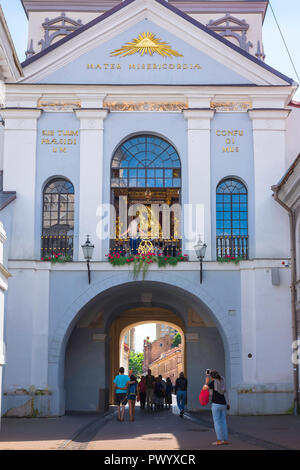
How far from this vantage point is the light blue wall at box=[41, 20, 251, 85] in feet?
80.5

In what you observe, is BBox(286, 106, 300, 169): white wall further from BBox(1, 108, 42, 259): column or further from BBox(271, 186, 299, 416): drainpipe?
BBox(1, 108, 42, 259): column

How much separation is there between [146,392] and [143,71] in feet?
40.5

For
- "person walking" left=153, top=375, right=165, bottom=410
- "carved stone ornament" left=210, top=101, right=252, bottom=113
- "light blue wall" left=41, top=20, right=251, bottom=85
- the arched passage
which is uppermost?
"light blue wall" left=41, top=20, right=251, bottom=85

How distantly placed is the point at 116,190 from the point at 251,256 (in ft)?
16.0

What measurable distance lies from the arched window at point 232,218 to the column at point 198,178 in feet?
1.79

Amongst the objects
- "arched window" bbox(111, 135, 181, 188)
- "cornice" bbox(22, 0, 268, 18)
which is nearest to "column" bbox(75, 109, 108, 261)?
"arched window" bbox(111, 135, 181, 188)

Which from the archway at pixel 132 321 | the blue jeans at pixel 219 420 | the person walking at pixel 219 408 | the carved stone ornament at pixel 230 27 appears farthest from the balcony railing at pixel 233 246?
the carved stone ornament at pixel 230 27

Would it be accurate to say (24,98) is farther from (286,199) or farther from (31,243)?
(286,199)

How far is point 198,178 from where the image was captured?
23.9 m

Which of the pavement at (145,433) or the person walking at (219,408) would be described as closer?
the person walking at (219,408)

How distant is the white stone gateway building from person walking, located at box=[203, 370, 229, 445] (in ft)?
27.1

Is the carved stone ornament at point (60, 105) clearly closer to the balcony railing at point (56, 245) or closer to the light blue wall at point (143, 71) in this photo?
the light blue wall at point (143, 71)

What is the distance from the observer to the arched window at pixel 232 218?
77.8 feet

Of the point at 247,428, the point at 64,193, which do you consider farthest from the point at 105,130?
the point at 247,428
